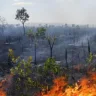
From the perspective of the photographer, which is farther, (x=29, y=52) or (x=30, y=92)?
(x=29, y=52)

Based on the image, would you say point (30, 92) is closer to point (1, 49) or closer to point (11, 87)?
point (11, 87)

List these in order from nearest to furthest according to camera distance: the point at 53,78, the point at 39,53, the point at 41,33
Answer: the point at 53,78 → the point at 41,33 → the point at 39,53

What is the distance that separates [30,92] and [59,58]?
1756 inches

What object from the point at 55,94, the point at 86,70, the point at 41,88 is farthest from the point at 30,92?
the point at 86,70

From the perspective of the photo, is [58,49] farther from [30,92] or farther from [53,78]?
[30,92]

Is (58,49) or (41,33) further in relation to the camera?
(58,49)

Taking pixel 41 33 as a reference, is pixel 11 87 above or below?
below

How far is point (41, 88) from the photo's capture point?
50062mm

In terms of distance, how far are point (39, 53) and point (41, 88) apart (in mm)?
51104

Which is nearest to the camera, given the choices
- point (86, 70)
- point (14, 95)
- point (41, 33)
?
point (14, 95)

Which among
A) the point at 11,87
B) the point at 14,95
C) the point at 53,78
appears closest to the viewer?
the point at 14,95

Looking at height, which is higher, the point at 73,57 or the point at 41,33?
the point at 41,33

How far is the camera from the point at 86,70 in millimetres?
68062

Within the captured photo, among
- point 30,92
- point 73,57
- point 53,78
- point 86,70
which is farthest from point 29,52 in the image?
point 30,92
